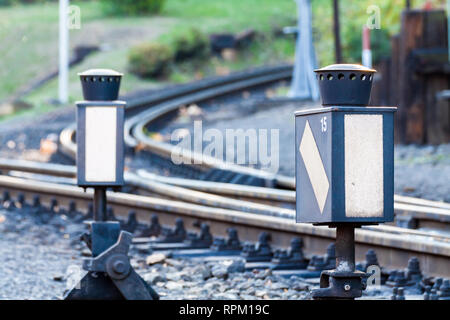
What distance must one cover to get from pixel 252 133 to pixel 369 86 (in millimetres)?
14798

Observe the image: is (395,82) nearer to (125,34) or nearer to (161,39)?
(161,39)

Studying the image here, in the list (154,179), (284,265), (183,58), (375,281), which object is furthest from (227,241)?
(183,58)

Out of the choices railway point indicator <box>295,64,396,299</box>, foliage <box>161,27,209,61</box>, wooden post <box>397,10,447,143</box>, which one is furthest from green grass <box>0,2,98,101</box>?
railway point indicator <box>295,64,396,299</box>

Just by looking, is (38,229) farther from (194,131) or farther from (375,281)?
(194,131)

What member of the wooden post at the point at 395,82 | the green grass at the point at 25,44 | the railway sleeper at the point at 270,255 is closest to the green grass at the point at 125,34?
the green grass at the point at 25,44

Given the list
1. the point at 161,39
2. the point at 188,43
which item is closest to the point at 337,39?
the point at 188,43

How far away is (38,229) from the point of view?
10.2 meters

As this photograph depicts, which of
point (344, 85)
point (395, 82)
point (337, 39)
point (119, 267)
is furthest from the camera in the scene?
point (337, 39)

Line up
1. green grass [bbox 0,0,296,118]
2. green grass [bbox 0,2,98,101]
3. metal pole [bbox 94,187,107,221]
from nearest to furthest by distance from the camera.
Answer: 1. metal pole [bbox 94,187,107,221]
2. green grass [bbox 0,0,296,118]
3. green grass [bbox 0,2,98,101]

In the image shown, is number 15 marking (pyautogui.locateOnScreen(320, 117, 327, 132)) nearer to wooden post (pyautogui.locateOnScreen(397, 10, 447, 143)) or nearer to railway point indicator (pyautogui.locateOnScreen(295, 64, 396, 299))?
railway point indicator (pyautogui.locateOnScreen(295, 64, 396, 299))

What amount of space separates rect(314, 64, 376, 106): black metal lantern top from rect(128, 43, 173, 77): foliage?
82.5 feet

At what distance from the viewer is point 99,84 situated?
6.18 m

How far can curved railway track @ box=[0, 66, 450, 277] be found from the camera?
7.03m

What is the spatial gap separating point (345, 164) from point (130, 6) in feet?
124
